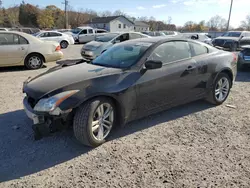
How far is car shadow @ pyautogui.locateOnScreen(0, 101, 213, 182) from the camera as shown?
8.66 feet

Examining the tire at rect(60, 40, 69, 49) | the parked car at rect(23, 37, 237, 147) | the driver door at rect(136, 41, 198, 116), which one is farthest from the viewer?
the tire at rect(60, 40, 69, 49)

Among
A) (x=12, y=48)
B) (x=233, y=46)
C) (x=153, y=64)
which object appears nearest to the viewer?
(x=153, y=64)

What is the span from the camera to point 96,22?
5928cm

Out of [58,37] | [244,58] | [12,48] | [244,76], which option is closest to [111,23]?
[58,37]

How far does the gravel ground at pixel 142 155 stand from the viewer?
240cm

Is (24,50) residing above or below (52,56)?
above

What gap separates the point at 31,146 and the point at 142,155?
1.59 meters

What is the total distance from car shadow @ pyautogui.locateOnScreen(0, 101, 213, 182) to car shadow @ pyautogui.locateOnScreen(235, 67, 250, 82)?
4117mm

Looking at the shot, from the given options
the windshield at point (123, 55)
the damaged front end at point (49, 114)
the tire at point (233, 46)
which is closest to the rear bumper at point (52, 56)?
the windshield at point (123, 55)

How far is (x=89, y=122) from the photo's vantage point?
2.80m

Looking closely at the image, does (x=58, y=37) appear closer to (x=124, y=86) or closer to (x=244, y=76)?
(x=244, y=76)

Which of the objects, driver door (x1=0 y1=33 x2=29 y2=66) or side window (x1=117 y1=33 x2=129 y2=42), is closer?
driver door (x1=0 y1=33 x2=29 y2=66)

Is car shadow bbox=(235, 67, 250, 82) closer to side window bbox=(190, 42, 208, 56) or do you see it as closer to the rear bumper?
side window bbox=(190, 42, 208, 56)

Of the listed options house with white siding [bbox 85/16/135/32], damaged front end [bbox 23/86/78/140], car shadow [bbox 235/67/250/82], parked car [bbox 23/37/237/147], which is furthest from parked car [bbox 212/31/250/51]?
house with white siding [bbox 85/16/135/32]
